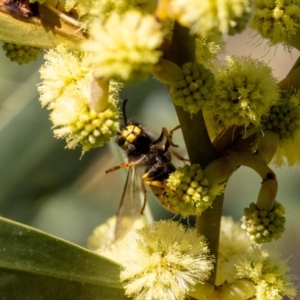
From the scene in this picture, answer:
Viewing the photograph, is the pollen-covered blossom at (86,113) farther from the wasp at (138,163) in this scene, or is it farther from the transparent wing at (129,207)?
the transparent wing at (129,207)

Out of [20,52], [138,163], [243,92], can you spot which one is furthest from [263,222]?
[20,52]

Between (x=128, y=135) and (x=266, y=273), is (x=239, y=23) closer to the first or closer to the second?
(x=266, y=273)

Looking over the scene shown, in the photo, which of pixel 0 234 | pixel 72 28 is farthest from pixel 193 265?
pixel 72 28

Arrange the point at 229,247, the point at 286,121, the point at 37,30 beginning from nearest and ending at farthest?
the point at 37,30 < the point at 286,121 < the point at 229,247

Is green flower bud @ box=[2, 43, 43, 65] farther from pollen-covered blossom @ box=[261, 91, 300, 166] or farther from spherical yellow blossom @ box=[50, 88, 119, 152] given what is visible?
pollen-covered blossom @ box=[261, 91, 300, 166]

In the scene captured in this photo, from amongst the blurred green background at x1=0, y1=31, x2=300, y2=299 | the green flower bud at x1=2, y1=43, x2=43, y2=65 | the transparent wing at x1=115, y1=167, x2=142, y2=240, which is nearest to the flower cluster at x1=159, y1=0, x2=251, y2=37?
the green flower bud at x1=2, y1=43, x2=43, y2=65

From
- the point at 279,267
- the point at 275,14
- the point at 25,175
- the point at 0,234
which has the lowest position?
the point at 25,175

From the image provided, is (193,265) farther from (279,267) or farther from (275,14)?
(275,14)
